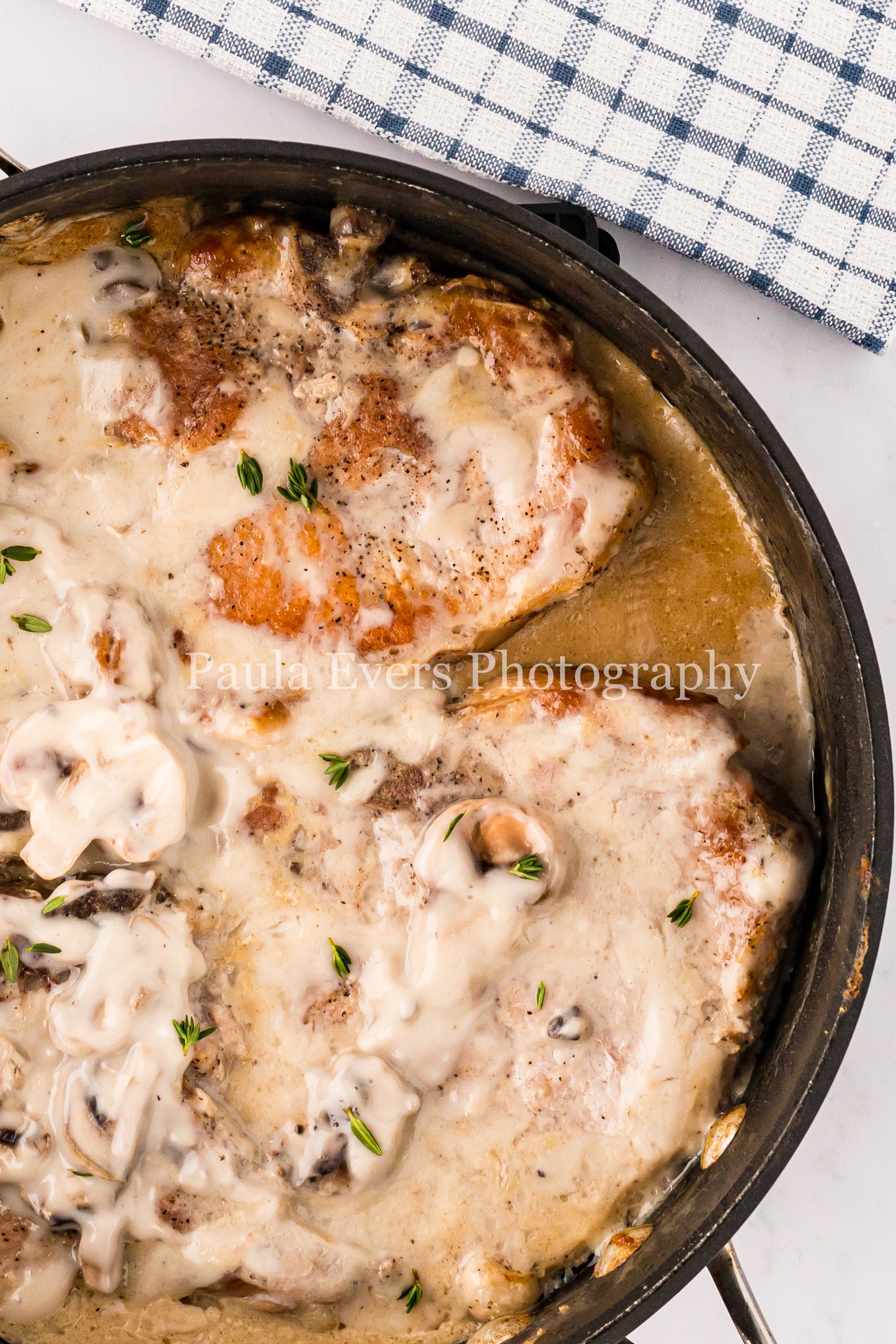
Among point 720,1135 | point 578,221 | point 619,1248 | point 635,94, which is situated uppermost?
point 635,94

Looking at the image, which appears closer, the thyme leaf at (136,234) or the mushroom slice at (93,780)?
the mushroom slice at (93,780)

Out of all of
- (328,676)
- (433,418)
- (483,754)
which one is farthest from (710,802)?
(433,418)

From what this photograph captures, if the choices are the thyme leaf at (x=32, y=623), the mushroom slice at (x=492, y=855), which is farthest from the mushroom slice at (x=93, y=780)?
the mushroom slice at (x=492, y=855)

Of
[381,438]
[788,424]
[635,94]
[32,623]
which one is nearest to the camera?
[32,623]

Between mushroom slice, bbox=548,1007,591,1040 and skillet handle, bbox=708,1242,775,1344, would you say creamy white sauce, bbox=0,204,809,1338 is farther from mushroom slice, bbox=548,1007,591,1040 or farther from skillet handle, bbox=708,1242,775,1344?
skillet handle, bbox=708,1242,775,1344

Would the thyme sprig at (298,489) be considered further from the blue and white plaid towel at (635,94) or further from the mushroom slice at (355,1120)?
the mushroom slice at (355,1120)

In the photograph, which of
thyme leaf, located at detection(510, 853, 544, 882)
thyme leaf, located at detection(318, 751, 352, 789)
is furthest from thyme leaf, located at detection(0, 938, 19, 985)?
thyme leaf, located at detection(510, 853, 544, 882)

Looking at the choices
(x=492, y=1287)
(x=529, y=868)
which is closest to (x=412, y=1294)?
(x=492, y=1287)

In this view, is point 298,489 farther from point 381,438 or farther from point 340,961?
point 340,961
